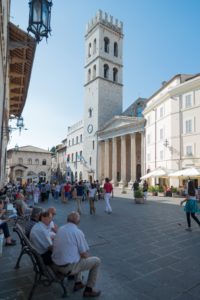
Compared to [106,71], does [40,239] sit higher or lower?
lower

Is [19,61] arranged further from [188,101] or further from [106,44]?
[106,44]

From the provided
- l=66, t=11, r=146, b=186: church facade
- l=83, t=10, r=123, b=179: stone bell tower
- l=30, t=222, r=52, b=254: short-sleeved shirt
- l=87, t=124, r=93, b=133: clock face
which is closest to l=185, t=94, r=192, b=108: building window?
l=66, t=11, r=146, b=186: church facade

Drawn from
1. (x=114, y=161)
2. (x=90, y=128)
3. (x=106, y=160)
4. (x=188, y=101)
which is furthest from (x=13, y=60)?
(x=90, y=128)

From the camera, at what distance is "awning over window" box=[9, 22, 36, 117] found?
9398 millimetres

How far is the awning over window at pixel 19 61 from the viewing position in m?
9.40

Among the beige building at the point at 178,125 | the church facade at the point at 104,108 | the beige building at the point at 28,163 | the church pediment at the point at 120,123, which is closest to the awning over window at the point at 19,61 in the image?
the beige building at the point at 178,125

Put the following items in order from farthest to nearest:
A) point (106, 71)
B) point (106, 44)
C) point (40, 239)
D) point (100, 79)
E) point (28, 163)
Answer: point (28, 163)
point (106, 44)
point (106, 71)
point (100, 79)
point (40, 239)

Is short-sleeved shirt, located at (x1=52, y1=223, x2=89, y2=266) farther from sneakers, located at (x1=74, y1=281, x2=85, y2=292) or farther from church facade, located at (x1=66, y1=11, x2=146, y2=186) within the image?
church facade, located at (x1=66, y1=11, x2=146, y2=186)

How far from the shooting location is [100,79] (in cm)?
4566

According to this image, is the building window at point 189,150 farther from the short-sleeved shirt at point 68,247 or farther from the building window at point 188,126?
the short-sleeved shirt at point 68,247

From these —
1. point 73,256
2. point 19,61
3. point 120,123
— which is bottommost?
point 73,256

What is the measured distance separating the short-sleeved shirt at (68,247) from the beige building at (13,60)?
6.57 metres

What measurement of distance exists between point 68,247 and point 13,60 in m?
10.8

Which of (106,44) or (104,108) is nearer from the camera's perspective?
(104,108)
